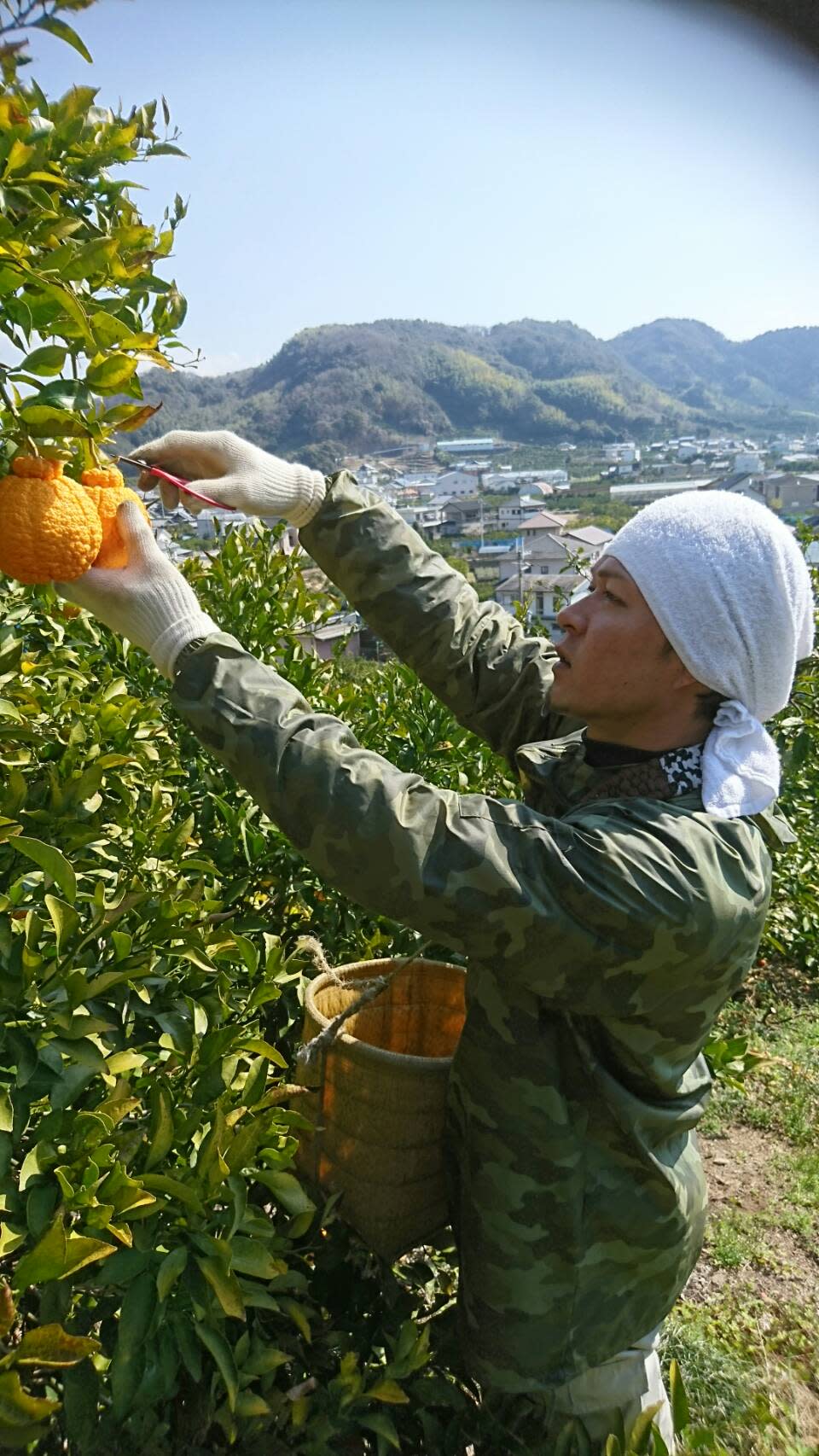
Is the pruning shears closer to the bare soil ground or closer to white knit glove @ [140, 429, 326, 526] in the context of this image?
white knit glove @ [140, 429, 326, 526]

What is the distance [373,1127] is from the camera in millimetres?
1458

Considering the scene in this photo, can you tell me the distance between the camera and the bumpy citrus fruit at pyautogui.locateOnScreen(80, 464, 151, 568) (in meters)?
1.22

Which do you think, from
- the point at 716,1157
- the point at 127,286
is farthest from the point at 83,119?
the point at 716,1157

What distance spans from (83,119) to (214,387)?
20480 mm

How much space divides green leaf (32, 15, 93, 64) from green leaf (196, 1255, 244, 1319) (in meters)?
1.28

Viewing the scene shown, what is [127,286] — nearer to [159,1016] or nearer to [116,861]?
[116,861]

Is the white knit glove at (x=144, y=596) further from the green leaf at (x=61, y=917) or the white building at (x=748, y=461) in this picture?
the white building at (x=748, y=461)

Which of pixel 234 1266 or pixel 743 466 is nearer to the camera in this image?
pixel 234 1266

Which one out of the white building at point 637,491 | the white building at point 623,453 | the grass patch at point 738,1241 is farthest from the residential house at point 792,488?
the white building at point 623,453

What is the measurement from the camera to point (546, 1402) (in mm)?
1475

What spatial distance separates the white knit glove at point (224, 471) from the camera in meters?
1.54

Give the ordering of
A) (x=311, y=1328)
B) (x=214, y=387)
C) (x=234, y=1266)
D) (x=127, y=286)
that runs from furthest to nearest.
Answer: (x=214, y=387)
(x=311, y=1328)
(x=127, y=286)
(x=234, y=1266)

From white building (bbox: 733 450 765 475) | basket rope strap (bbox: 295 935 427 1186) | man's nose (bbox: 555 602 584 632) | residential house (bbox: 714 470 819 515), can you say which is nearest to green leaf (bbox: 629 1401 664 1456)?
A: basket rope strap (bbox: 295 935 427 1186)

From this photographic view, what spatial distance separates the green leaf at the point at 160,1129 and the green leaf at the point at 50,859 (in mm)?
238
